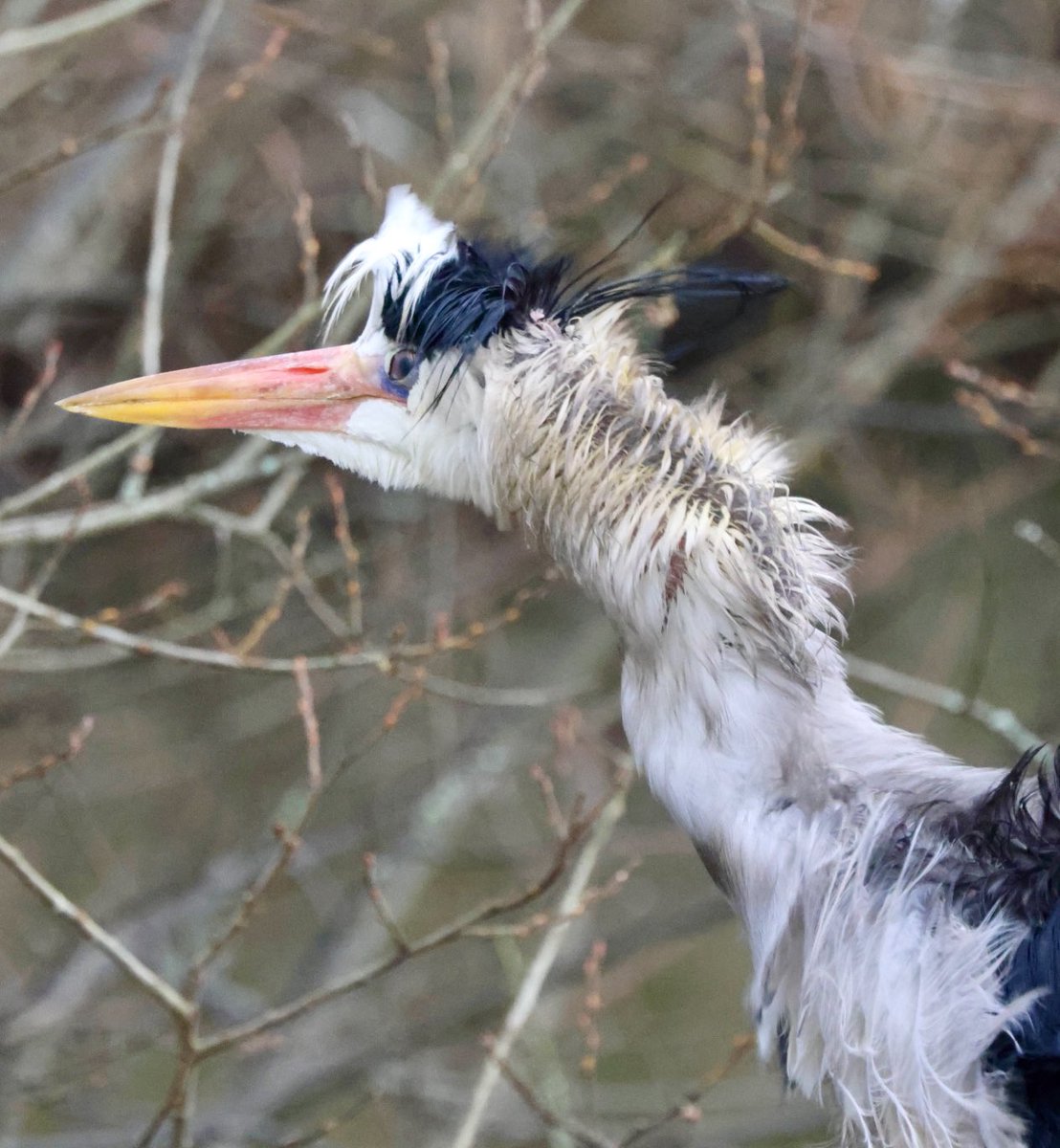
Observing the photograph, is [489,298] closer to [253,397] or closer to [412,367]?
[412,367]

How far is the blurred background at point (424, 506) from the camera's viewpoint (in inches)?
159

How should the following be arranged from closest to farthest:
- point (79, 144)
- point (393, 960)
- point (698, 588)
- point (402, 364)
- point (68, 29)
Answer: point (698, 588) → point (402, 364) → point (393, 960) → point (79, 144) → point (68, 29)

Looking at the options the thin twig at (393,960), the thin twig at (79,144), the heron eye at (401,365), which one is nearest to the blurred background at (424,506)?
the thin twig at (79,144)

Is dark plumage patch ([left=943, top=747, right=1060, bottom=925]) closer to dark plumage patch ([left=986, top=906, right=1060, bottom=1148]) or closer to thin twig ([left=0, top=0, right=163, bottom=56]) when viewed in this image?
dark plumage patch ([left=986, top=906, right=1060, bottom=1148])

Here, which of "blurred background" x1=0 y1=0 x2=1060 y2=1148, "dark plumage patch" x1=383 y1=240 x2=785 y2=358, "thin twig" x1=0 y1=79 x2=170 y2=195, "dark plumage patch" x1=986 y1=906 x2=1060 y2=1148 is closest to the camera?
"dark plumage patch" x1=986 y1=906 x2=1060 y2=1148

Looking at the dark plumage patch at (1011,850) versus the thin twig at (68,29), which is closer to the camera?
the dark plumage patch at (1011,850)

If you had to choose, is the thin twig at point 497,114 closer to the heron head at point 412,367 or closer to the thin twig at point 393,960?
the heron head at point 412,367

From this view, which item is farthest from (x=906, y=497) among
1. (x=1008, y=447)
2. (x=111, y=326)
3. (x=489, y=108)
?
(x=111, y=326)

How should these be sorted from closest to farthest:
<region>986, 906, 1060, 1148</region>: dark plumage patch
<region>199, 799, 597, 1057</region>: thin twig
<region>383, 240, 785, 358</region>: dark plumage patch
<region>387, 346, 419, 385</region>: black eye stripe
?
<region>986, 906, 1060, 1148</region>: dark plumage patch < <region>383, 240, 785, 358</region>: dark plumage patch < <region>387, 346, 419, 385</region>: black eye stripe < <region>199, 799, 597, 1057</region>: thin twig

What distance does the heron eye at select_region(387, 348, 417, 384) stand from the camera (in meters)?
2.11

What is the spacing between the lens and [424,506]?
16.7 feet

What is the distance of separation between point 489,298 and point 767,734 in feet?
2.30

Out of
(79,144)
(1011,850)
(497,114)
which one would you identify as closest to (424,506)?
(497,114)

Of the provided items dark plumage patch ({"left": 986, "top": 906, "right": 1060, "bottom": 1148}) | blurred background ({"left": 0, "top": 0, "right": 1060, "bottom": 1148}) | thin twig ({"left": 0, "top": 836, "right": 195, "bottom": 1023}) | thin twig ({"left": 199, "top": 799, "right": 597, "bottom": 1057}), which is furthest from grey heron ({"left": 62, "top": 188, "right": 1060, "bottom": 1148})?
blurred background ({"left": 0, "top": 0, "right": 1060, "bottom": 1148})
